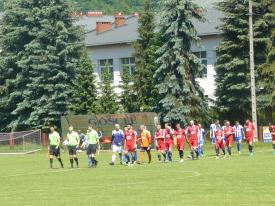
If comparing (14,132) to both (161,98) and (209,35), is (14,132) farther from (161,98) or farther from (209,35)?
(209,35)

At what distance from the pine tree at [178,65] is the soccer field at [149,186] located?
29.6 m

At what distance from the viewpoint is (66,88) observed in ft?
237

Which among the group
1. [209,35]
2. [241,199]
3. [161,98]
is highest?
[209,35]

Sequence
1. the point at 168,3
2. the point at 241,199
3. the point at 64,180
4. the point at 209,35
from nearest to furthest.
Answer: the point at 241,199 < the point at 64,180 < the point at 168,3 < the point at 209,35

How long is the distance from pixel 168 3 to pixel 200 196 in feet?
144

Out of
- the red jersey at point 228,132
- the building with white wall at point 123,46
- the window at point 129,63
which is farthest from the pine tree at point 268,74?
the red jersey at point 228,132

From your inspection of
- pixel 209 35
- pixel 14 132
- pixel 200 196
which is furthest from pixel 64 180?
pixel 209 35

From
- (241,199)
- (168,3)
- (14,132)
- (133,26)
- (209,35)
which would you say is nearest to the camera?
(241,199)

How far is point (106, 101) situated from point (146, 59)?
511cm

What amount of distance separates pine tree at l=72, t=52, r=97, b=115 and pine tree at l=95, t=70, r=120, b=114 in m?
0.80

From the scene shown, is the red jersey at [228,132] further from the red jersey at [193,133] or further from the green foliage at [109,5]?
the green foliage at [109,5]

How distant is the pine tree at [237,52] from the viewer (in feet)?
212

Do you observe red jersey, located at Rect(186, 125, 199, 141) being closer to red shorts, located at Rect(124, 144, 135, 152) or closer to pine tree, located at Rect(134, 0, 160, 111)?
red shorts, located at Rect(124, 144, 135, 152)

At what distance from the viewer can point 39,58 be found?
71.5 m
